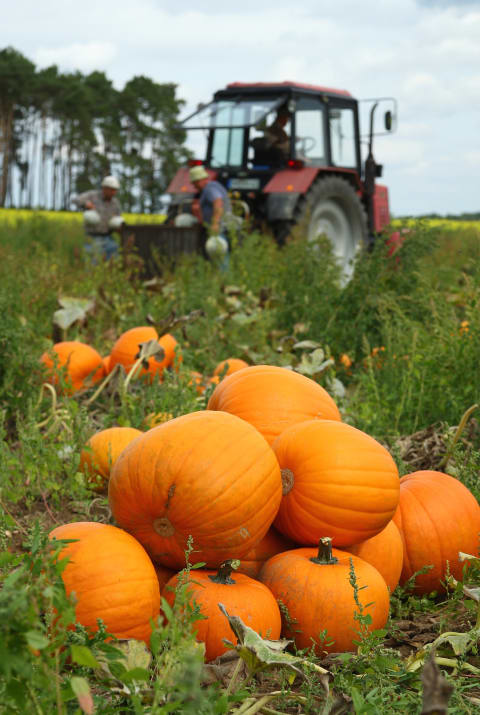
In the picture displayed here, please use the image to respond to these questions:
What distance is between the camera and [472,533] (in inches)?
101

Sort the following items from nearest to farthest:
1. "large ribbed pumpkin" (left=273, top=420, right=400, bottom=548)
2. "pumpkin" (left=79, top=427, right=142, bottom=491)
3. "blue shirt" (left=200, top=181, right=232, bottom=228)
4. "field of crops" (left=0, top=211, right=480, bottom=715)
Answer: "field of crops" (left=0, top=211, right=480, bottom=715)
"large ribbed pumpkin" (left=273, top=420, right=400, bottom=548)
"pumpkin" (left=79, top=427, right=142, bottom=491)
"blue shirt" (left=200, top=181, right=232, bottom=228)

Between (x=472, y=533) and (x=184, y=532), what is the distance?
3.54ft

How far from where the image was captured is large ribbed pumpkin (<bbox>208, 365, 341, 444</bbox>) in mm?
2562

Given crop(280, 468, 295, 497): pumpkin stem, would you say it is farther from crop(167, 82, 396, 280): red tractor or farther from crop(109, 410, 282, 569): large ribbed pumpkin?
crop(167, 82, 396, 280): red tractor

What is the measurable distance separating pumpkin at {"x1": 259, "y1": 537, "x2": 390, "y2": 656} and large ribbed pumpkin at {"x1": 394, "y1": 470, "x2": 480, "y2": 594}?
44 cm

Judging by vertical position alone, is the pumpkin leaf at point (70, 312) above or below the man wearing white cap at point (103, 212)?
below

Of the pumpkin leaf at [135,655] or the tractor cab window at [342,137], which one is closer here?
the pumpkin leaf at [135,655]

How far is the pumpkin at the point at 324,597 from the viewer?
2027mm

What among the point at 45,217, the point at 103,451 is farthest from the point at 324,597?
the point at 45,217

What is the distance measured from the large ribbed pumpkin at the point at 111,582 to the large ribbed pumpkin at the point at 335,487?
485mm

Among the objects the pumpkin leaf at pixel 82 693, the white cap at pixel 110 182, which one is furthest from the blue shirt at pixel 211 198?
the pumpkin leaf at pixel 82 693

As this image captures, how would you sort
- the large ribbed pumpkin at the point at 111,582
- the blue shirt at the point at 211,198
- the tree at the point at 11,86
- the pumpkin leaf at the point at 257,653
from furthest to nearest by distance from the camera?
the tree at the point at 11,86 < the blue shirt at the point at 211,198 < the large ribbed pumpkin at the point at 111,582 < the pumpkin leaf at the point at 257,653

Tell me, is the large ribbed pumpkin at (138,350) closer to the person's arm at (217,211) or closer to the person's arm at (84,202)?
the person's arm at (217,211)

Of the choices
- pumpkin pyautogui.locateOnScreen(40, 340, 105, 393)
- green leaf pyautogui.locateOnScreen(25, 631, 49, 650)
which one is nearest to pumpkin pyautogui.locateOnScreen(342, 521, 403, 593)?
green leaf pyautogui.locateOnScreen(25, 631, 49, 650)
